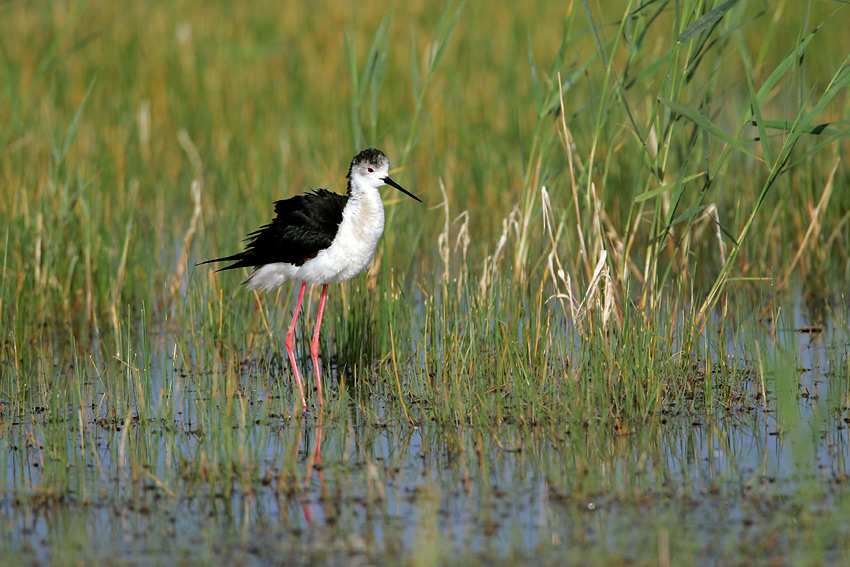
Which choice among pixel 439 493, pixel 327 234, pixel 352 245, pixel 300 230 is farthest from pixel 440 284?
pixel 439 493

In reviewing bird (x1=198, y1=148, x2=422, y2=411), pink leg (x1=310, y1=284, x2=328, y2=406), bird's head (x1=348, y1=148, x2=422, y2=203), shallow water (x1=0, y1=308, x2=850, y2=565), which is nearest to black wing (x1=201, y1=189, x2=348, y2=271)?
bird (x1=198, y1=148, x2=422, y2=411)

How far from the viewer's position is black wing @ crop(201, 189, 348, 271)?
583 centimetres

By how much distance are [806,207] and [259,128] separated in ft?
17.7

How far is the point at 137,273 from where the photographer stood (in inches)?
279

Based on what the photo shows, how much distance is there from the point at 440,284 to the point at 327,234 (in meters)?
0.69

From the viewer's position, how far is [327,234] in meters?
5.80

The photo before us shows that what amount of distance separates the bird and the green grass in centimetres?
32

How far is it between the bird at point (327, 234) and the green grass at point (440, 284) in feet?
1.05

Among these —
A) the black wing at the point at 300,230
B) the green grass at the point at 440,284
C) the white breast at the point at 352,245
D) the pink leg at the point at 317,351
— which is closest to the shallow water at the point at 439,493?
the green grass at the point at 440,284

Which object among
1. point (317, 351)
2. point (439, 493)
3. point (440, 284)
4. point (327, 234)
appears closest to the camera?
point (439, 493)

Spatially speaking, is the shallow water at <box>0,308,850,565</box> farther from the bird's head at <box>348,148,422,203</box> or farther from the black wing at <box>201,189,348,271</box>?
the bird's head at <box>348,148,422,203</box>

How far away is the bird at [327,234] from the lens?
5719mm

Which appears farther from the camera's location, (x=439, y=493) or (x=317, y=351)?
(x=317, y=351)

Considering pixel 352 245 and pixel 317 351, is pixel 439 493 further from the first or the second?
pixel 317 351
